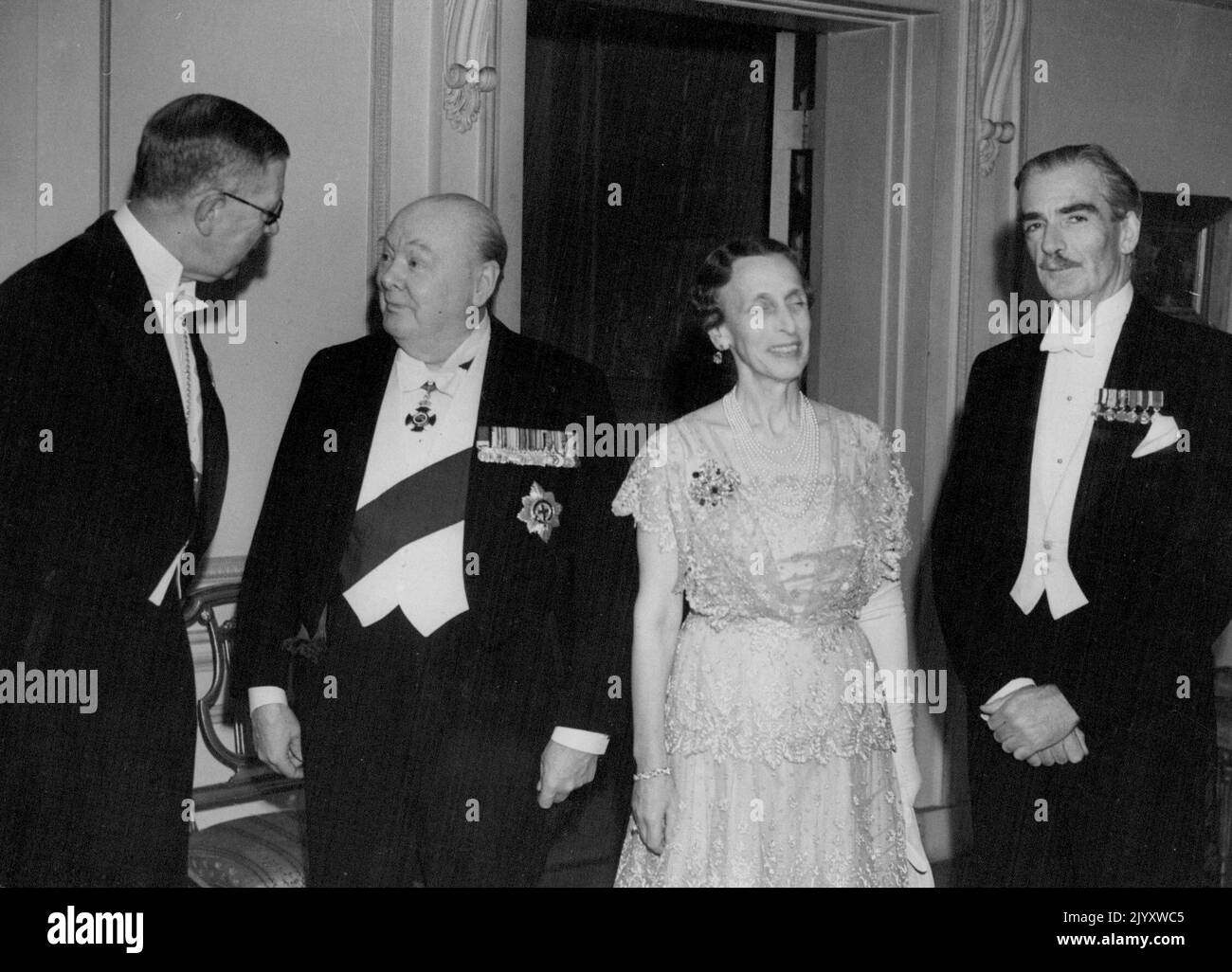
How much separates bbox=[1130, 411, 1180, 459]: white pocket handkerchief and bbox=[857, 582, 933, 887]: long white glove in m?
0.48

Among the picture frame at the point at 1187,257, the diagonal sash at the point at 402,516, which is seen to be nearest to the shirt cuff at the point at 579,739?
the diagonal sash at the point at 402,516

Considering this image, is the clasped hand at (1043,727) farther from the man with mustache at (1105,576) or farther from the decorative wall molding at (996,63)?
the decorative wall molding at (996,63)

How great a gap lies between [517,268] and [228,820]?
134cm

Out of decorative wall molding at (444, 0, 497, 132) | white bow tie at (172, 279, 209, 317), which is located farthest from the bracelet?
decorative wall molding at (444, 0, 497, 132)

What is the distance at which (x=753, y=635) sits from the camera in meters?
2.33

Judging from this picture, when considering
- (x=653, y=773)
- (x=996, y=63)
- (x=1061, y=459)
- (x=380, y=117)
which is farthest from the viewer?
(x=996, y=63)

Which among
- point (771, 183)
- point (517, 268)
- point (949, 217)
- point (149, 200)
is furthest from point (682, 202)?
point (149, 200)

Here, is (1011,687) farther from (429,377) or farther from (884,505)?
(429,377)

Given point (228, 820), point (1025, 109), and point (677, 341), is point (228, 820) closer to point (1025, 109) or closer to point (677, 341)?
point (677, 341)

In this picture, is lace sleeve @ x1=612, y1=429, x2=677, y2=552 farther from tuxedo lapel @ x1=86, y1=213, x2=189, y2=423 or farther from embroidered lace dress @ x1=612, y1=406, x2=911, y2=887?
tuxedo lapel @ x1=86, y1=213, x2=189, y2=423

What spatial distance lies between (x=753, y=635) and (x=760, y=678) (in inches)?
2.8

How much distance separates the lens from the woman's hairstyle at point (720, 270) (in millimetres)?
2303

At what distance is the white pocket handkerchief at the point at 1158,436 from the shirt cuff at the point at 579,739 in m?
1.03

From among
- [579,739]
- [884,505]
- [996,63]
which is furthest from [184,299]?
[996,63]
